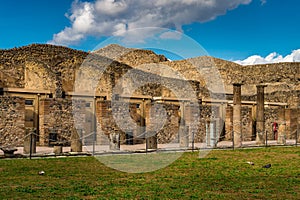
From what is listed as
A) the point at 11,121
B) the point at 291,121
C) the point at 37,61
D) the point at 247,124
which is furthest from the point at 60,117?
the point at 291,121

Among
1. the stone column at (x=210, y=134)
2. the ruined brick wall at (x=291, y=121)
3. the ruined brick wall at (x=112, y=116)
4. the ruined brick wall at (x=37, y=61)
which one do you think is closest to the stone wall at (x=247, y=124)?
the ruined brick wall at (x=291, y=121)

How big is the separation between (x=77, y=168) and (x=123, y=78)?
2192 centimetres

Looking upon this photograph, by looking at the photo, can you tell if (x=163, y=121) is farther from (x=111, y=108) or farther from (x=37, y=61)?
(x=37, y=61)

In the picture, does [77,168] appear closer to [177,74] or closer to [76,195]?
[76,195]

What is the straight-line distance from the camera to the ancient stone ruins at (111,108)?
19453mm

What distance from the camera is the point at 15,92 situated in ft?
69.9

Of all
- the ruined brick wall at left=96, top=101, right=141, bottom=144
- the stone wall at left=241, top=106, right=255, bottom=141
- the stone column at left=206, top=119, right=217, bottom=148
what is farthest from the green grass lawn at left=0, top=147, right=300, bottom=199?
the stone wall at left=241, top=106, right=255, bottom=141

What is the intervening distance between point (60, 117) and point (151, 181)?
40.4 feet

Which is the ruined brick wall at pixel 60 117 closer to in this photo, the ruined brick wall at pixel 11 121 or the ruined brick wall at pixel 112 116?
the ruined brick wall at pixel 112 116

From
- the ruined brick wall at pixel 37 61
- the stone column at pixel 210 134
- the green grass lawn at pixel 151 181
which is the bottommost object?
the green grass lawn at pixel 151 181

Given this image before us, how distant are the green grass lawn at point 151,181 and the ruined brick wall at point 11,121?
6.50m

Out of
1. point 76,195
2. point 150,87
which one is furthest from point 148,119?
point 76,195

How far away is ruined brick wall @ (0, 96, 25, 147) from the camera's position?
60.3 feet

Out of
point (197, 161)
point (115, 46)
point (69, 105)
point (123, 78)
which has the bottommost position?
point (197, 161)
